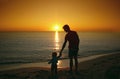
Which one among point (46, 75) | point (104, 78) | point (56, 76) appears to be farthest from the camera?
point (46, 75)

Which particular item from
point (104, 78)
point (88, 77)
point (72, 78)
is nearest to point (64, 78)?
point (72, 78)

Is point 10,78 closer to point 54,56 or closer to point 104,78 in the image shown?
point 54,56

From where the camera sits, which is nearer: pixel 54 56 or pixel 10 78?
pixel 54 56

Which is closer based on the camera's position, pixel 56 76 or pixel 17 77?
pixel 56 76

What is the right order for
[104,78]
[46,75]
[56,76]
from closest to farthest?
1. [104,78]
2. [56,76]
3. [46,75]

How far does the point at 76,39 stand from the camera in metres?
9.36

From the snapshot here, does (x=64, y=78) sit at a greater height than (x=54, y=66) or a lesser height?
lesser

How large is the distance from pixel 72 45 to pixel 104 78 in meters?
2.09

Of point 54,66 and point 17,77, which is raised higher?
point 54,66

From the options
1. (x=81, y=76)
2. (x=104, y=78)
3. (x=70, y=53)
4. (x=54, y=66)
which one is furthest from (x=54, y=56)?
(x=104, y=78)

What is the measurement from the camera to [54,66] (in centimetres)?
882

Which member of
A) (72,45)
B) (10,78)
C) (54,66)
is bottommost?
(10,78)

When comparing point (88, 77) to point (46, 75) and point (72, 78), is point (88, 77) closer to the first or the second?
point (72, 78)

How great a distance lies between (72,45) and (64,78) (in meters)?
1.58
